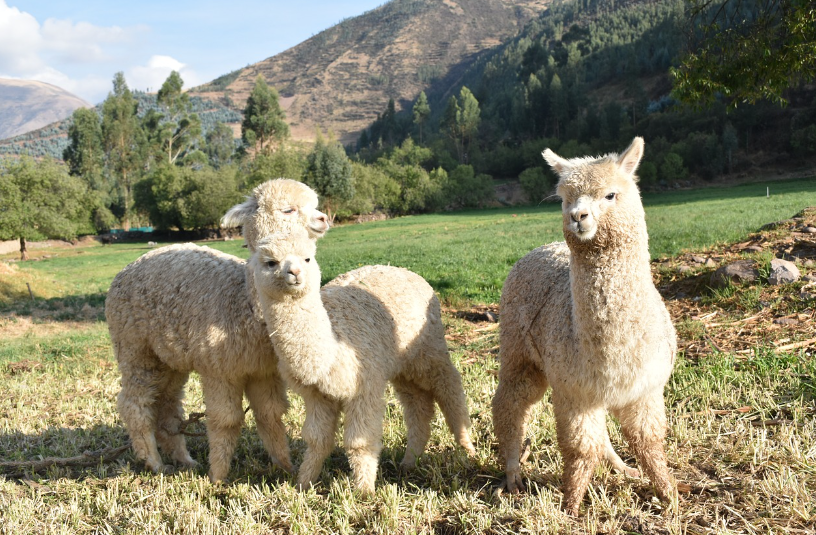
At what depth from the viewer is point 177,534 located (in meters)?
4.08

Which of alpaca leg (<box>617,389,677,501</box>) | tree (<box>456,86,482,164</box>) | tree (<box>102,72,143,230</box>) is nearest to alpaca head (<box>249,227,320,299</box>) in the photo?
alpaca leg (<box>617,389,677,501</box>)

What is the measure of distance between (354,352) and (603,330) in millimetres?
1986

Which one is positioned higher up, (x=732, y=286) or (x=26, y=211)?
(x=26, y=211)

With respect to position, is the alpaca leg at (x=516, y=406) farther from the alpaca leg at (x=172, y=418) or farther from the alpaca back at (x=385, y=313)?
the alpaca leg at (x=172, y=418)

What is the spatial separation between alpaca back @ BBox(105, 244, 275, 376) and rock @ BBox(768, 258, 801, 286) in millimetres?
7074

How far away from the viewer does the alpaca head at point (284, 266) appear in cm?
402

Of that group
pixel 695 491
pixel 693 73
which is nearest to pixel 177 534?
pixel 695 491

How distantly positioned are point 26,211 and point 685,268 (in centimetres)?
5029

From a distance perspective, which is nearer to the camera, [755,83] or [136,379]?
[136,379]

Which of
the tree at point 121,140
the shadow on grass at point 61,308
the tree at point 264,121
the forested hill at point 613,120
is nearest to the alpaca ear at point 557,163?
the shadow on grass at point 61,308

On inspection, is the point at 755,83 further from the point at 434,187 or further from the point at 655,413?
the point at 434,187

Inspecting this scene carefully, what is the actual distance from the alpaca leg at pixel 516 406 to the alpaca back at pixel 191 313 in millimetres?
2028

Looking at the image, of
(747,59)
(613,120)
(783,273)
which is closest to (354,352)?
(783,273)

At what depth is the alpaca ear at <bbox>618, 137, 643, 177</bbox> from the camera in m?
3.50
